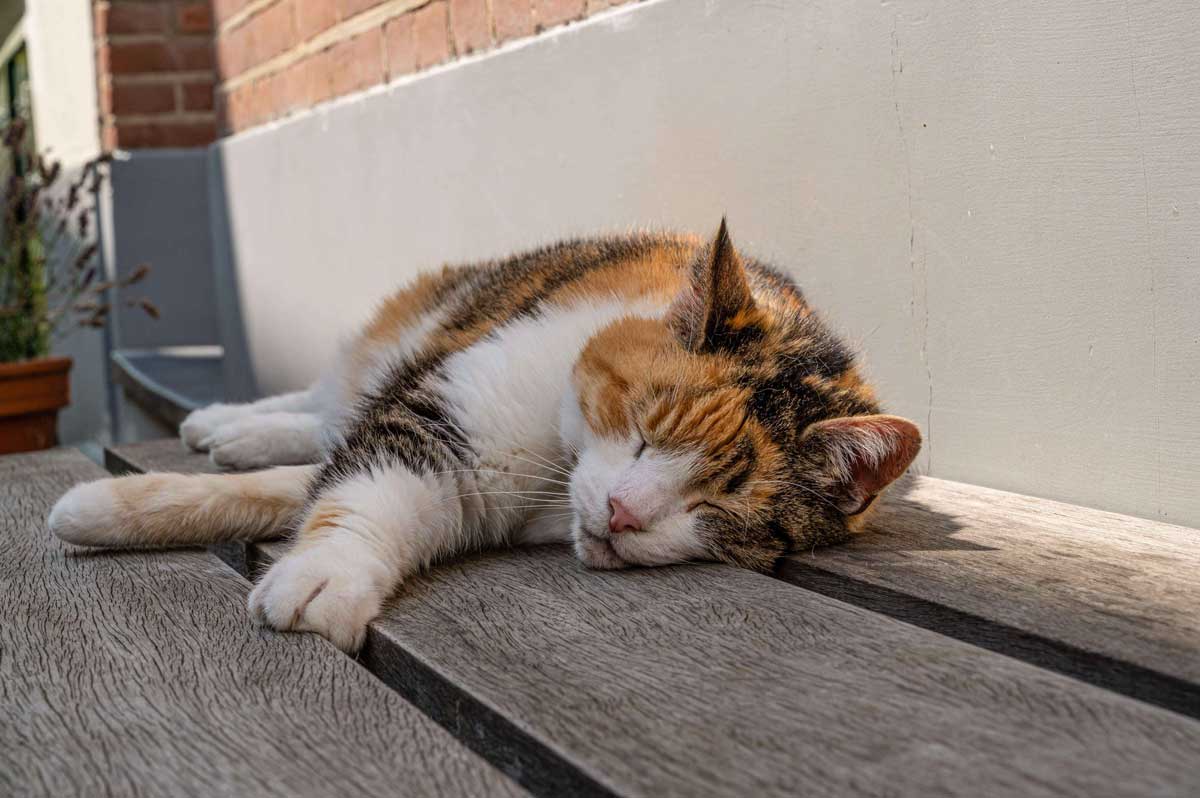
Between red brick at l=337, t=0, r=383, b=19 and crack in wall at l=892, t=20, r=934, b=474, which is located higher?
red brick at l=337, t=0, r=383, b=19

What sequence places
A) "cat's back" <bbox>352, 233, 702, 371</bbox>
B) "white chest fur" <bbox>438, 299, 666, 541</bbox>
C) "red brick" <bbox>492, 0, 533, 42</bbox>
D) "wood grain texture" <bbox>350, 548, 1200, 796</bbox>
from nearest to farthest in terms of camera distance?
"wood grain texture" <bbox>350, 548, 1200, 796</bbox> → "white chest fur" <bbox>438, 299, 666, 541</bbox> → "cat's back" <bbox>352, 233, 702, 371</bbox> → "red brick" <bbox>492, 0, 533, 42</bbox>

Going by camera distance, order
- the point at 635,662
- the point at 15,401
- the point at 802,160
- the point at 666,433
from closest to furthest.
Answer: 1. the point at 635,662
2. the point at 666,433
3. the point at 802,160
4. the point at 15,401

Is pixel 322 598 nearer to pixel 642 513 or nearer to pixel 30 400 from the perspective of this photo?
pixel 642 513

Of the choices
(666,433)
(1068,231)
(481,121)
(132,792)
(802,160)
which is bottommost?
(132,792)

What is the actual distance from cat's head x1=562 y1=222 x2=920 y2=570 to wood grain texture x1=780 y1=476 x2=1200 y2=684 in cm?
10

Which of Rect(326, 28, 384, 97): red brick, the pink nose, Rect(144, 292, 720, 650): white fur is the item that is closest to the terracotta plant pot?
Rect(326, 28, 384, 97): red brick

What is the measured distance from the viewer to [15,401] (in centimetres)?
357

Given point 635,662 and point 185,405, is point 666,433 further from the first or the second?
point 185,405

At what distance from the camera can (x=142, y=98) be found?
180 inches

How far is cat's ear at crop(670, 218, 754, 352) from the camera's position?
1650 mm

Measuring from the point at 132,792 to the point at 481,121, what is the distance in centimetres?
226

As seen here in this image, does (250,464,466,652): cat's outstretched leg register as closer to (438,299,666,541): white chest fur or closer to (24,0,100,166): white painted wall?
(438,299,666,541): white chest fur

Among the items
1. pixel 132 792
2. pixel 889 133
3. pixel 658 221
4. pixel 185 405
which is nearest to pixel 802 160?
pixel 889 133

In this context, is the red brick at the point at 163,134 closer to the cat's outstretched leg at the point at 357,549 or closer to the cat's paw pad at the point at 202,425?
the cat's paw pad at the point at 202,425
